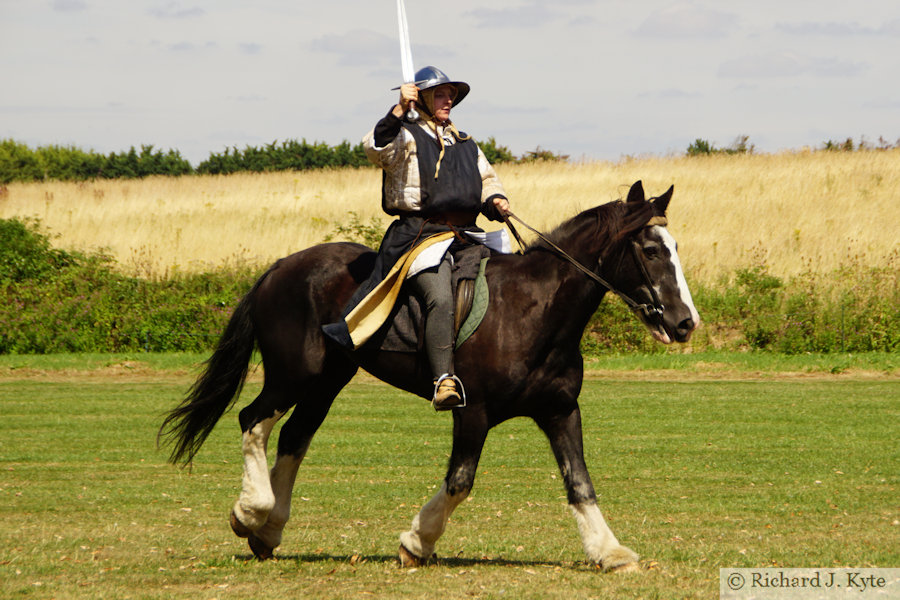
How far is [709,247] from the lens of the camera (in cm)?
3106

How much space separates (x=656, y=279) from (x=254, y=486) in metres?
3.11

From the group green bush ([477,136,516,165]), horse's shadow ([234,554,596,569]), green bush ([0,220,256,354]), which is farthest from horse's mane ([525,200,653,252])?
green bush ([477,136,516,165])

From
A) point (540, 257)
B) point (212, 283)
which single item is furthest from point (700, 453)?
point (212, 283)

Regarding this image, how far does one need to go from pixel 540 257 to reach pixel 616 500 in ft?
13.6

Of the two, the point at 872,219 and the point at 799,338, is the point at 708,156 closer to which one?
the point at 872,219

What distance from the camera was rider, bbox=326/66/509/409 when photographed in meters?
6.95

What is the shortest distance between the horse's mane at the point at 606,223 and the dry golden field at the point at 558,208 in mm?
21227

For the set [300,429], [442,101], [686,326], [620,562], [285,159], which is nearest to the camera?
[686,326]

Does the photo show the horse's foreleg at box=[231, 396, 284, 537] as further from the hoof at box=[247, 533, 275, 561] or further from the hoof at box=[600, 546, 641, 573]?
the hoof at box=[600, 546, 641, 573]

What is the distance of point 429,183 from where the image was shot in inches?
284

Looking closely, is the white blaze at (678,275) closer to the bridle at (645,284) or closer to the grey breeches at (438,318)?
the bridle at (645,284)

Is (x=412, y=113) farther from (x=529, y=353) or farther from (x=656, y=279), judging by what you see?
(x=656, y=279)

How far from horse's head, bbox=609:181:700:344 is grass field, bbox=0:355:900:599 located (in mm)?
1530

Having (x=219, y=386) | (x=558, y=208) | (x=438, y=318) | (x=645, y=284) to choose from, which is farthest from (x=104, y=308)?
(x=645, y=284)
